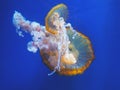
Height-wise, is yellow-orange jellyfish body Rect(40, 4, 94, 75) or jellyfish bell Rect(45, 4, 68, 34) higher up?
jellyfish bell Rect(45, 4, 68, 34)

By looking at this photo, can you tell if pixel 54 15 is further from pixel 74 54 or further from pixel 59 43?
pixel 74 54

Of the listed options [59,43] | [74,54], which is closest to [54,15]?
[59,43]

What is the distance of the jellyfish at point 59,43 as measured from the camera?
1764 mm

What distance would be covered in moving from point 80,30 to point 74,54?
0.59 feet

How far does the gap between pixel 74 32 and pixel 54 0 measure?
279 mm

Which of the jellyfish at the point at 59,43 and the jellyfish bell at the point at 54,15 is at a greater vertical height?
the jellyfish bell at the point at 54,15

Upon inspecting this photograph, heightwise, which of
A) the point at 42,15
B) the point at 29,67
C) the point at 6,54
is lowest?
the point at 29,67

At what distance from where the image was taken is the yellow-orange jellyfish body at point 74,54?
1.76m

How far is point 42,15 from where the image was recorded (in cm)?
181

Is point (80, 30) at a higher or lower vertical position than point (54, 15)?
lower

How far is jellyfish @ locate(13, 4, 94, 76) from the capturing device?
1764mm

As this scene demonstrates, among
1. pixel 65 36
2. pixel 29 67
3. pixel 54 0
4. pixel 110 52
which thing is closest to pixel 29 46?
pixel 29 67

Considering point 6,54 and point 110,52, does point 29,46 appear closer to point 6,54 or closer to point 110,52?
point 6,54

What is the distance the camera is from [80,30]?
1.79m
